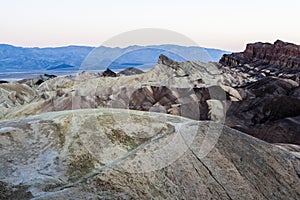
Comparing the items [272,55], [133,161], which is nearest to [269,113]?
[133,161]

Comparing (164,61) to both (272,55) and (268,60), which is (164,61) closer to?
(268,60)

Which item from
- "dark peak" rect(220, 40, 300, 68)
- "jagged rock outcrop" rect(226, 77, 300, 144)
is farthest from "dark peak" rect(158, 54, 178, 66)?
"dark peak" rect(220, 40, 300, 68)

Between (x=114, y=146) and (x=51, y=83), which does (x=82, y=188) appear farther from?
(x=51, y=83)

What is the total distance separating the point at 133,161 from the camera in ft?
29.8

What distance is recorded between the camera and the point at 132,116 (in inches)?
436

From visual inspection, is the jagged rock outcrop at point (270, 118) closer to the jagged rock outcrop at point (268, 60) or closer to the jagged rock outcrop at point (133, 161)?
the jagged rock outcrop at point (133, 161)

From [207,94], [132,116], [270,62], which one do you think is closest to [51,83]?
[207,94]

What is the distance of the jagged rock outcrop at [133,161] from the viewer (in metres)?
8.34

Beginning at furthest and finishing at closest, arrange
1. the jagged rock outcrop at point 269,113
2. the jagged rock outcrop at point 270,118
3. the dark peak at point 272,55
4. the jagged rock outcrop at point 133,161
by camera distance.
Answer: the dark peak at point 272,55, the jagged rock outcrop at point 269,113, the jagged rock outcrop at point 270,118, the jagged rock outcrop at point 133,161

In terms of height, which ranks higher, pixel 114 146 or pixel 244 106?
pixel 114 146

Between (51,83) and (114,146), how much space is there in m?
49.1

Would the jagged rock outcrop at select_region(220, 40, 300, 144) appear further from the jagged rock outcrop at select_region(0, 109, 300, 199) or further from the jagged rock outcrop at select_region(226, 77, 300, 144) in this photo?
the jagged rock outcrop at select_region(0, 109, 300, 199)

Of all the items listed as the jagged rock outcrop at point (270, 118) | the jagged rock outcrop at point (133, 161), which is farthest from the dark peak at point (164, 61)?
the jagged rock outcrop at point (133, 161)

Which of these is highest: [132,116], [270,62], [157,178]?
[132,116]
